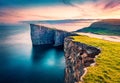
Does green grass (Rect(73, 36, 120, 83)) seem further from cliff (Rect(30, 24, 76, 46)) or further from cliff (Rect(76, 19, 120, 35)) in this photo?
cliff (Rect(30, 24, 76, 46))

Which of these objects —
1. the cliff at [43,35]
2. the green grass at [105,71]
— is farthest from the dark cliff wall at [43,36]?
the green grass at [105,71]

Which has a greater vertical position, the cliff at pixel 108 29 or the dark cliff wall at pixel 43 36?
the cliff at pixel 108 29

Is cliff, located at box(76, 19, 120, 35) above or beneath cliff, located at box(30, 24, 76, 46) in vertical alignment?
above

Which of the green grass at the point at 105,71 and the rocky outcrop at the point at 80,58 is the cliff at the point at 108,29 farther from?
the green grass at the point at 105,71

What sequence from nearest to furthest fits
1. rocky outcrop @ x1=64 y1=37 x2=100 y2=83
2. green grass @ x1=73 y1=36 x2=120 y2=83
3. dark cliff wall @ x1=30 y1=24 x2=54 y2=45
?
green grass @ x1=73 y1=36 x2=120 y2=83, rocky outcrop @ x1=64 y1=37 x2=100 y2=83, dark cliff wall @ x1=30 y1=24 x2=54 y2=45

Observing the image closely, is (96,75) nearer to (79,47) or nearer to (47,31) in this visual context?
(79,47)

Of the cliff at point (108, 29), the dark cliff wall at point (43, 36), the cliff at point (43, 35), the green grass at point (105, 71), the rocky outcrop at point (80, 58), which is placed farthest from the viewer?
the dark cliff wall at point (43, 36)

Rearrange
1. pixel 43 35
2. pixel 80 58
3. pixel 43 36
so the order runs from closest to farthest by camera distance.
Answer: pixel 80 58 → pixel 43 36 → pixel 43 35

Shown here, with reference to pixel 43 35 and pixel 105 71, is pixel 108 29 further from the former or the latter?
pixel 105 71

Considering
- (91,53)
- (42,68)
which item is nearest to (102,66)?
(91,53)

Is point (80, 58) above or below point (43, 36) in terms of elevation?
above

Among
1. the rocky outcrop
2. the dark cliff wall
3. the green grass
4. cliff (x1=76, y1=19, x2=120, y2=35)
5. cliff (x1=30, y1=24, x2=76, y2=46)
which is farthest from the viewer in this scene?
the dark cliff wall

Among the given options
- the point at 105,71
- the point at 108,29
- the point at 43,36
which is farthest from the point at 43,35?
the point at 105,71

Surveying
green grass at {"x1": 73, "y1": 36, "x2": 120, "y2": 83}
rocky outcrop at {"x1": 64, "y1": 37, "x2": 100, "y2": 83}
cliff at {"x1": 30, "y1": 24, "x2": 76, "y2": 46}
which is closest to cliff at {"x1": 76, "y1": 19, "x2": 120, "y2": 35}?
cliff at {"x1": 30, "y1": 24, "x2": 76, "y2": 46}
